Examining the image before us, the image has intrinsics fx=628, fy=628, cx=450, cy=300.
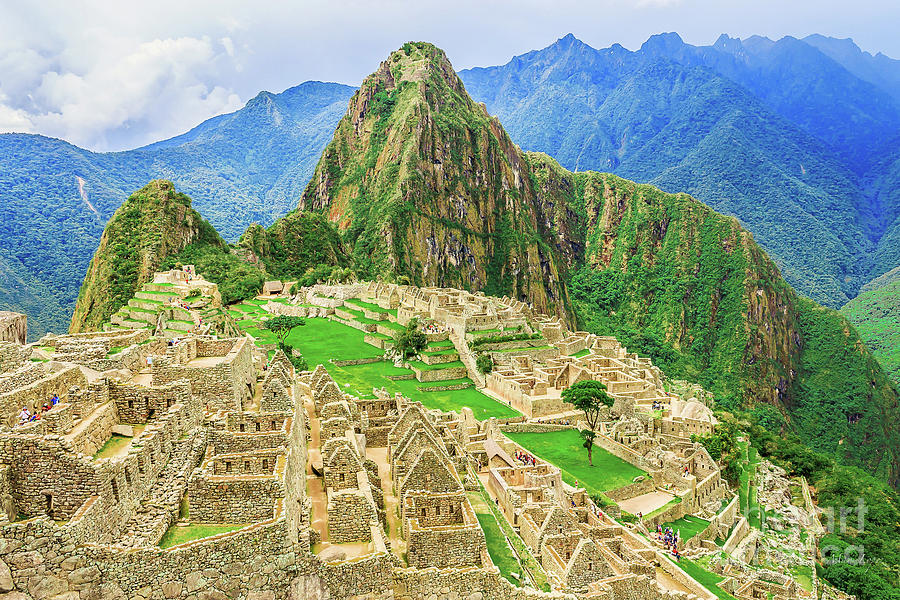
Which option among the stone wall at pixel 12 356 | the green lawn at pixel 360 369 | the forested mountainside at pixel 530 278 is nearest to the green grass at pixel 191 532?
the stone wall at pixel 12 356

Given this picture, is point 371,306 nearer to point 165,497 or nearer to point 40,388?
point 40,388

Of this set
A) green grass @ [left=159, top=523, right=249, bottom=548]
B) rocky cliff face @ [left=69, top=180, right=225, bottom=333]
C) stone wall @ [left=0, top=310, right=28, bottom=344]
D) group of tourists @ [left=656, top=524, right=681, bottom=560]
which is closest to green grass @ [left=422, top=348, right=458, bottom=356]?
group of tourists @ [left=656, top=524, right=681, bottom=560]

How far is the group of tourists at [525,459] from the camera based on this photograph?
2606 cm

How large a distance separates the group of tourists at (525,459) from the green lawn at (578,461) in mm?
2861

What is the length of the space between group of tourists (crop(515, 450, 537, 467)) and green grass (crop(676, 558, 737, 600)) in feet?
21.8

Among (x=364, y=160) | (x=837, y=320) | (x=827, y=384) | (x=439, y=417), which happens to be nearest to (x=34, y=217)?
(x=439, y=417)

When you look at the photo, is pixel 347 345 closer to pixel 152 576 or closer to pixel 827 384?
pixel 152 576

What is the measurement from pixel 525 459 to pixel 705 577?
820cm

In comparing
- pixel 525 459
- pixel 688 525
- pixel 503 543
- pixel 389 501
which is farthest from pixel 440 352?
pixel 389 501

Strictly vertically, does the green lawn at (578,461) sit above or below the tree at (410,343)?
below

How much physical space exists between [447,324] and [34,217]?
64.4 meters

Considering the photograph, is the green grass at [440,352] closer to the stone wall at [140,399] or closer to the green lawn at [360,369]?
the green lawn at [360,369]

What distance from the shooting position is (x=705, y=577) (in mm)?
24344

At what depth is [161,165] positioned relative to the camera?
138 meters
